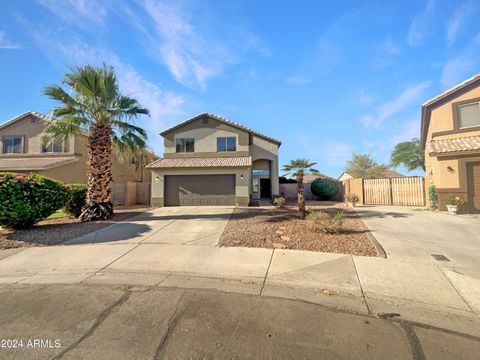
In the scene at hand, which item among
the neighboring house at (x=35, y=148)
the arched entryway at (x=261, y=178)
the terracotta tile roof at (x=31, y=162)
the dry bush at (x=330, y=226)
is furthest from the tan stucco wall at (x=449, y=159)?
the terracotta tile roof at (x=31, y=162)

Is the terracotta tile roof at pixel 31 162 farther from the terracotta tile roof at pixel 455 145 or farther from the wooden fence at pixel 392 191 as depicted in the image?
the terracotta tile roof at pixel 455 145

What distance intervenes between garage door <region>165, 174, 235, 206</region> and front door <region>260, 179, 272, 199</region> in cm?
661

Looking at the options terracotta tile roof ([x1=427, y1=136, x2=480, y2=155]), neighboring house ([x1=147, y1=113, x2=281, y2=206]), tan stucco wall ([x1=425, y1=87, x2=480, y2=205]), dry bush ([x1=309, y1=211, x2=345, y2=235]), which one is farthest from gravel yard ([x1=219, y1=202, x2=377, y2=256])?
neighboring house ([x1=147, y1=113, x2=281, y2=206])

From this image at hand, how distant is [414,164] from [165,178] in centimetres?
3781

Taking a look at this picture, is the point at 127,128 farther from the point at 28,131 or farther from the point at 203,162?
the point at 28,131

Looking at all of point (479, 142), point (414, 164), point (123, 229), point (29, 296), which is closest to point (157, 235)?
point (123, 229)

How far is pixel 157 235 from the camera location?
8820 mm

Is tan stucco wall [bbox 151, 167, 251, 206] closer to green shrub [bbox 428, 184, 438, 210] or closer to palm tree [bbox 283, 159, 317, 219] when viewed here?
palm tree [bbox 283, 159, 317, 219]

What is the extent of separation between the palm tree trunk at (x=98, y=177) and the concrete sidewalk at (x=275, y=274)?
14.0ft

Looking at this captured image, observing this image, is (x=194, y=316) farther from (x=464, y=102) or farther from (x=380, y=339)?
(x=464, y=102)

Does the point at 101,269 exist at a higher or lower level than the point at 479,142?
lower

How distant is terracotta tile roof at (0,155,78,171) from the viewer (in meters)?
18.7

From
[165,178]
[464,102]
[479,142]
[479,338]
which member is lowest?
[479,338]

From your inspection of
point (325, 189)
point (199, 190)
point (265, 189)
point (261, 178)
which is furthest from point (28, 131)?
point (325, 189)
